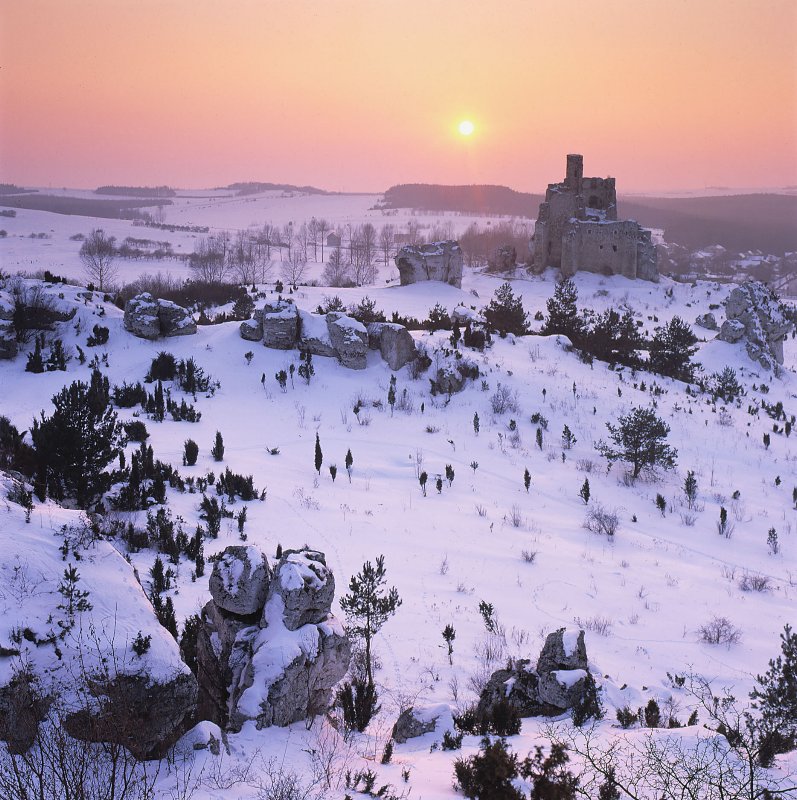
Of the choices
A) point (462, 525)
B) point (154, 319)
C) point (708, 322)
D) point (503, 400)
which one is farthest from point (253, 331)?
point (708, 322)

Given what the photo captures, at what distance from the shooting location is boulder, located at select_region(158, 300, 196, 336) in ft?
74.6

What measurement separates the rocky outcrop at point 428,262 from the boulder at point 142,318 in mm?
20033

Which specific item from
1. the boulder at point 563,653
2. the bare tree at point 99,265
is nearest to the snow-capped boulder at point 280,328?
the boulder at point 563,653

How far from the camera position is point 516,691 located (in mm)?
6910

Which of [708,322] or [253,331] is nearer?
[253,331]

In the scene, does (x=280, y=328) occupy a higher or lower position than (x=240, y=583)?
higher

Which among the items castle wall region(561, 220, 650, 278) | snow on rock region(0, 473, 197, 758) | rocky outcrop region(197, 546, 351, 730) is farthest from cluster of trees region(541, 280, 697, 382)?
snow on rock region(0, 473, 197, 758)

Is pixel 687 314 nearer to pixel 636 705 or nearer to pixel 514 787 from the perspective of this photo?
pixel 636 705

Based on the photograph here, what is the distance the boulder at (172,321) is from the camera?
22.7 metres

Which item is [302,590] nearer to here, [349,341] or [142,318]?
[349,341]

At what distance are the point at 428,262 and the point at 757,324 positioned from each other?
19.2 metres

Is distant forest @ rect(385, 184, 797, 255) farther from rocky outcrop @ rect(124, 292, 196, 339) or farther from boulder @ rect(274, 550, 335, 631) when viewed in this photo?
boulder @ rect(274, 550, 335, 631)

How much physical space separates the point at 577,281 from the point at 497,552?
35693mm

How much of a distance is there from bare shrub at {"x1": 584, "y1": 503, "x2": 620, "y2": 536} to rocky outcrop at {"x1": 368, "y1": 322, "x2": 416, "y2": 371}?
32.9ft
